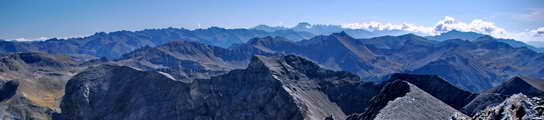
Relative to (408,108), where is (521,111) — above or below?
above

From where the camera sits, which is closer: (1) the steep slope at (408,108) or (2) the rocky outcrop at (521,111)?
(2) the rocky outcrop at (521,111)

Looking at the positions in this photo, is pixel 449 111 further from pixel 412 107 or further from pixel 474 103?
pixel 474 103

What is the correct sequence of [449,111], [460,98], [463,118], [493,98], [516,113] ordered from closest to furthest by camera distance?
[516,113]
[463,118]
[449,111]
[493,98]
[460,98]

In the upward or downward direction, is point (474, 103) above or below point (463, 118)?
below

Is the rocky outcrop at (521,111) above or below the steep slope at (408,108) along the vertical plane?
above

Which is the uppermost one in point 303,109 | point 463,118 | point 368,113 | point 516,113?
point 516,113

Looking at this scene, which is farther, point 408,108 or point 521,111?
point 408,108

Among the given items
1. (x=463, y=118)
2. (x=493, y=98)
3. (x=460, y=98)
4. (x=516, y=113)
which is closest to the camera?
(x=516, y=113)

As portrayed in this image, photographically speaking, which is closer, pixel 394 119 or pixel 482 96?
pixel 394 119

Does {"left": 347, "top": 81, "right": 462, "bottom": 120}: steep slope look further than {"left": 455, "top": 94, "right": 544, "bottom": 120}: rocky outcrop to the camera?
Yes

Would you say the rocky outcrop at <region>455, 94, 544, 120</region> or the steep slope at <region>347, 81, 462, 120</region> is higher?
the rocky outcrop at <region>455, 94, 544, 120</region>

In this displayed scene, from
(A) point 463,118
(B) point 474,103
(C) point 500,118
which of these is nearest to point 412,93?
(B) point 474,103
